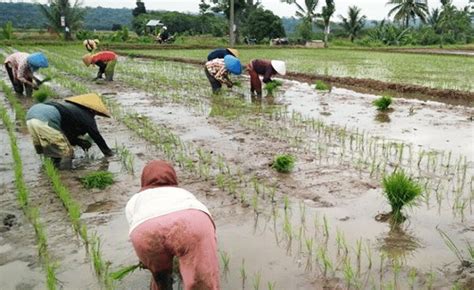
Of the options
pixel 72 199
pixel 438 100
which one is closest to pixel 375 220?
pixel 72 199

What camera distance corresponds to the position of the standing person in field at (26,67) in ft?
28.8

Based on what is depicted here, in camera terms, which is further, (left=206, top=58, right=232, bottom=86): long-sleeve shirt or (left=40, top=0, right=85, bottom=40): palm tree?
(left=40, top=0, right=85, bottom=40): palm tree

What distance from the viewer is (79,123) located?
16.3 feet

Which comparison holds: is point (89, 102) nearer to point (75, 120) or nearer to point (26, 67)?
point (75, 120)

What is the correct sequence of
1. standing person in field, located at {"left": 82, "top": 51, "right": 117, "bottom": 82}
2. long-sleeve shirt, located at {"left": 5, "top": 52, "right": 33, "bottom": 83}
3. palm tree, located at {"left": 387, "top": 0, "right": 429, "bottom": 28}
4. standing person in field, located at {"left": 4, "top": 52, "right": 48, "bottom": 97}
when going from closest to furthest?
standing person in field, located at {"left": 4, "top": 52, "right": 48, "bottom": 97} → long-sleeve shirt, located at {"left": 5, "top": 52, "right": 33, "bottom": 83} → standing person in field, located at {"left": 82, "top": 51, "right": 117, "bottom": 82} → palm tree, located at {"left": 387, "top": 0, "right": 429, "bottom": 28}

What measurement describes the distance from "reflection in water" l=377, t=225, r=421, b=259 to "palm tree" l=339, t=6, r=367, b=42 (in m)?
34.5

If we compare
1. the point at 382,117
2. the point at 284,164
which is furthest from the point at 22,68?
the point at 382,117

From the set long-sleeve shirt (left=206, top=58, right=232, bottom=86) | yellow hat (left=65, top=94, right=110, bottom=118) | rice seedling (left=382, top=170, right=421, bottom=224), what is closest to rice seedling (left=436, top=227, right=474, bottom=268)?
rice seedling (left=382, top=170, right=421, bottom=224)

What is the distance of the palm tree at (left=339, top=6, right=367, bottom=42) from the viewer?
36.1m

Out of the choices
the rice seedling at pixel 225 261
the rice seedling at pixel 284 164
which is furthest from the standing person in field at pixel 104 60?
the rice seedling at pixel 225 261

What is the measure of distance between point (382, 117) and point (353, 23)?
30874 mm

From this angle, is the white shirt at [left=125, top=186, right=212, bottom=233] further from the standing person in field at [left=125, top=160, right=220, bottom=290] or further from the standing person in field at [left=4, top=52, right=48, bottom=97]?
the standing person in field at [left=4, top=52, right=48, bottom=97]

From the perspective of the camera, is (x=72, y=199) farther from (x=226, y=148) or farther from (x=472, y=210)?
(x=472, y=210)

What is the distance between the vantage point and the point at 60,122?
4.97 metres
